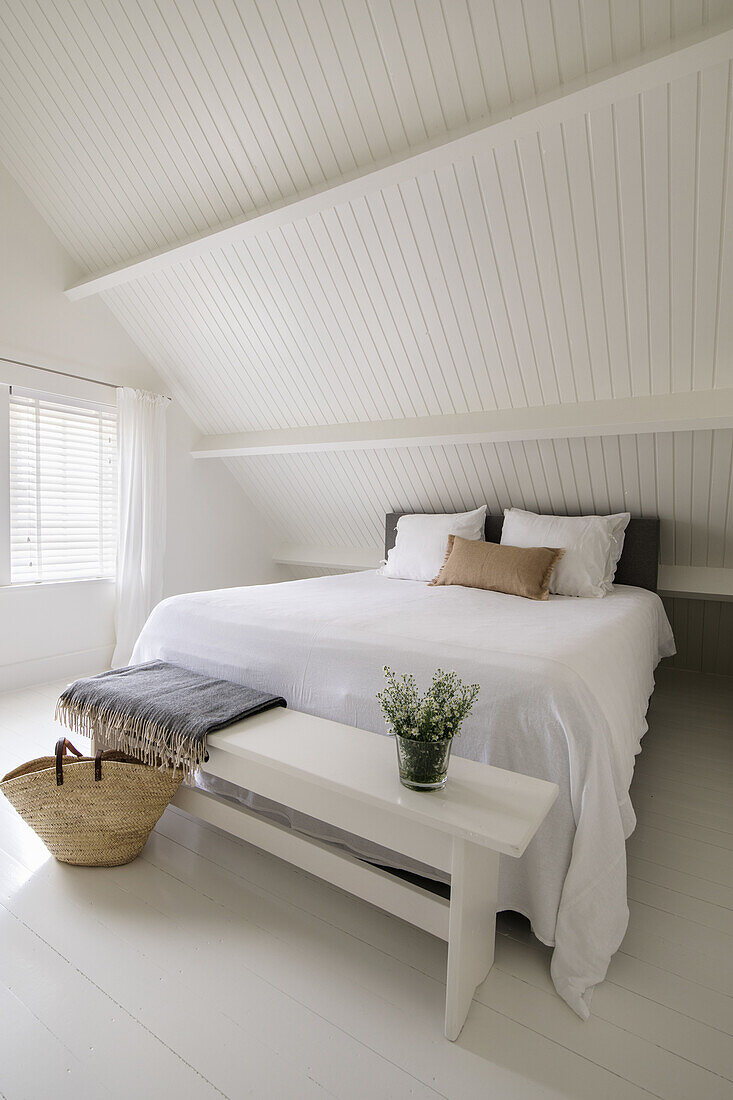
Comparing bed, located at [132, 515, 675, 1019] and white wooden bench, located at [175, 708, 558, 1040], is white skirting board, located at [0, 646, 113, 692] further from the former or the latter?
white wooden bench, located at [175, 708, 558, 1040]

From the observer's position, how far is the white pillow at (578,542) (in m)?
3.02

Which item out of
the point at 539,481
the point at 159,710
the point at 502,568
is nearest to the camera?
the point at 159,710

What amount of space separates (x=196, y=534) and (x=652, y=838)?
3416 millimetres

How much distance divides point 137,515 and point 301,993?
311 cm

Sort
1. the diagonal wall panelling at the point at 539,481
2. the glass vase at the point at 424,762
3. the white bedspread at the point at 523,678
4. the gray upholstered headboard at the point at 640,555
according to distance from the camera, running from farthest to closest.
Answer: the gray upholstered headboard at the point at 640,555, the diagonal wall panelling at the point at 539,481, the white bedspread at the point at 523,678, the glass vase at the point at 424,762

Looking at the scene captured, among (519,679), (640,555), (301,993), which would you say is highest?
(640,555)

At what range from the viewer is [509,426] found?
10.4 ft

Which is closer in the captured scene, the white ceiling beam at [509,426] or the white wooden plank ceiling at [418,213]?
the white wooden plank ceiling at [418,213]

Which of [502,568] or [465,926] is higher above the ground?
[502,568]

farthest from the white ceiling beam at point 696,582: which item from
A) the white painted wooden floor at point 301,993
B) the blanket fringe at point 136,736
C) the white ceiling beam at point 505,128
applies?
the blanket fringe at point 136,736

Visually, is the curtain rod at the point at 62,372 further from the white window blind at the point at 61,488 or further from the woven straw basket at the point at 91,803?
the woven straw basket at the point at 91,803

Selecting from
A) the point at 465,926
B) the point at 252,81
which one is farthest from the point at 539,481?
the point at 465,926

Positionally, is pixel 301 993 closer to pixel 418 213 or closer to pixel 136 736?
pixel 136 736

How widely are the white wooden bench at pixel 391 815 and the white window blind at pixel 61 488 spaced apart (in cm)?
229
